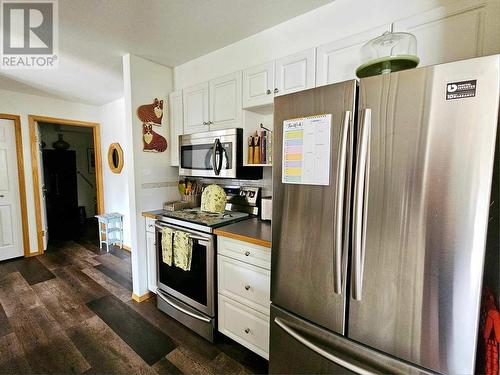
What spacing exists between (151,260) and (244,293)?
1230mm

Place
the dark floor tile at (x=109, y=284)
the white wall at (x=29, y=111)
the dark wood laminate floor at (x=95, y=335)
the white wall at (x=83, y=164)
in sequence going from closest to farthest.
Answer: the dark wood laminate floor at (x=95, y=335), the dark floor tile at (x=109, y=284), the white wall at (x=29, y=111), the white wall at (x=83, y=164)

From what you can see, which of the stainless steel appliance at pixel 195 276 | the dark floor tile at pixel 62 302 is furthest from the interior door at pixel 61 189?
the stainless steel appliance at pixel 195 276

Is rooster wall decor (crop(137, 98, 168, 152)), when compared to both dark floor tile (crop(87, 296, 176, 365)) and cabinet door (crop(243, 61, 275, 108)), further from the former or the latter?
dark floor tile (crop(87, 296, 176, 365))

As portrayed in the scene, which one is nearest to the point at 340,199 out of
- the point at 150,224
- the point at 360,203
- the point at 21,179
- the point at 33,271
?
the point at 360,203

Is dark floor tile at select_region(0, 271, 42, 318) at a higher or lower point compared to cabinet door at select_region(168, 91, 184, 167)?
lower

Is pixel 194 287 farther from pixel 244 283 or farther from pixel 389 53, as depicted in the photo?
Answer: pixel 389 53

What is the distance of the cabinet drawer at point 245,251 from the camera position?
1479 mm

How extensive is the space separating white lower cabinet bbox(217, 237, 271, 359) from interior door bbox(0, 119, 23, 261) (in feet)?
11.7

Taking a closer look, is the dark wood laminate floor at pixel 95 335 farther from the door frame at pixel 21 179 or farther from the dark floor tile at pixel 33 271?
the door frame at pixel 21 179

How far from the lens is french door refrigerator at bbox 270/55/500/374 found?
0.74 metres

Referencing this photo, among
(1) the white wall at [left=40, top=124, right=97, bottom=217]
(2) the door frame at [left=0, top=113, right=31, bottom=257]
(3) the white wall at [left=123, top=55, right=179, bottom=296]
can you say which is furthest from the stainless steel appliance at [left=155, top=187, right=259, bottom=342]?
(1) the white wall at [left=40, top=124, right=97, bottom=217]

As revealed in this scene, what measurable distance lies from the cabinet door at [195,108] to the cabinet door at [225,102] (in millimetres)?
93

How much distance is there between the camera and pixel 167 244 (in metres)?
1.99

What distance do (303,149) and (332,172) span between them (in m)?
0.18
